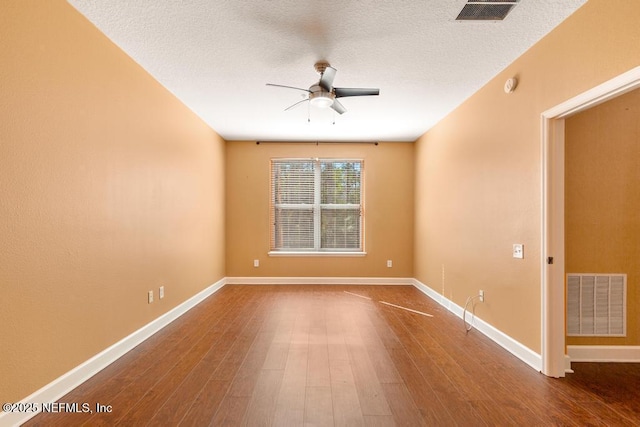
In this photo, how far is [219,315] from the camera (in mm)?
3820

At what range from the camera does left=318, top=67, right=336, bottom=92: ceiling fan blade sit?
2631mm

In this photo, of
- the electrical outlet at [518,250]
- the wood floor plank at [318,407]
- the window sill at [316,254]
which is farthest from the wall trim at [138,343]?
the wood floor plank at [318,407]

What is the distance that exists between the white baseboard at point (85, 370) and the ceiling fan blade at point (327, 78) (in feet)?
9.38

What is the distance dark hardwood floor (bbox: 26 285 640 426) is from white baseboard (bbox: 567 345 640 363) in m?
0.08

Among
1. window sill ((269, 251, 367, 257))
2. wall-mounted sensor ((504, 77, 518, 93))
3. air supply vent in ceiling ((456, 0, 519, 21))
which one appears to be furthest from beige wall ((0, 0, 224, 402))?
wall-mounted sensor ((504, 77, 518, 93))

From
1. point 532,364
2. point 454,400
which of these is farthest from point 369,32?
point 532,364

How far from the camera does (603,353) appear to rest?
2574mm

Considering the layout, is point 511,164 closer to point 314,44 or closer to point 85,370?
point 314,44

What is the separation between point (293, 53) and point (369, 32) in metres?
0.66

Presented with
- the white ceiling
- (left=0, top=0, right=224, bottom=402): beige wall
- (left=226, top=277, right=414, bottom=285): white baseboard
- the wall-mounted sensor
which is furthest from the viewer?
(left=226, top=277, right=414, bottom=285): white baseboard

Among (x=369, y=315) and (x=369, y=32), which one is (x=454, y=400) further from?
(x=369, y=32)

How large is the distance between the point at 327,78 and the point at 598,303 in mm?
2967

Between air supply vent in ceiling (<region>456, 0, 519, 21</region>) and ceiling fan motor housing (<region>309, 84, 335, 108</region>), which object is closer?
air supply vent in ceiling (<region>456, 0, 519, 21</region>)

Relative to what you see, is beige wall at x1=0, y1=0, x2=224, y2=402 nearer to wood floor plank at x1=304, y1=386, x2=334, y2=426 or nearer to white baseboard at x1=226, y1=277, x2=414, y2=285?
wood floor plank at x1=304, y1=386, x2=334, y2=426
